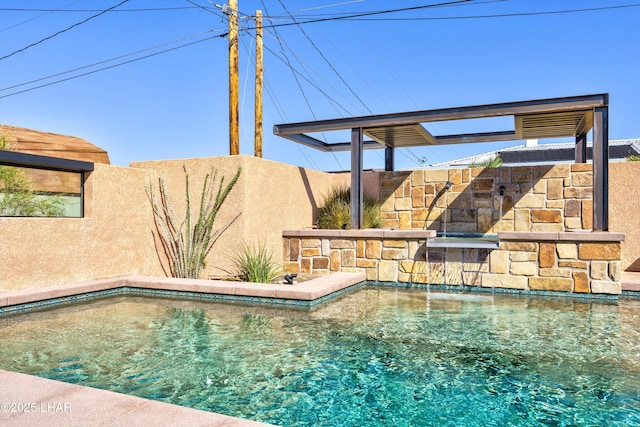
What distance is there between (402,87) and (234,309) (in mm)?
13662

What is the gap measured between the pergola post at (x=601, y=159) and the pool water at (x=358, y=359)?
5.82 feet

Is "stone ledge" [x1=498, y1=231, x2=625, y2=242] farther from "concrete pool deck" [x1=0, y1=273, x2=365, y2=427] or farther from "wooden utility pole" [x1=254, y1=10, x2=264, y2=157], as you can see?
"wooden utility pole" [x1=254, y1=10, x2=264, y2=157]

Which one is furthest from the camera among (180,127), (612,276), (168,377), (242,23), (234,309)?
(180,127)

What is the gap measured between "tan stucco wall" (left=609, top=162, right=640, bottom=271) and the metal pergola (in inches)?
37.1

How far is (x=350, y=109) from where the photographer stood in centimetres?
1836

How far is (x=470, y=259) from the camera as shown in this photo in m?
7.98

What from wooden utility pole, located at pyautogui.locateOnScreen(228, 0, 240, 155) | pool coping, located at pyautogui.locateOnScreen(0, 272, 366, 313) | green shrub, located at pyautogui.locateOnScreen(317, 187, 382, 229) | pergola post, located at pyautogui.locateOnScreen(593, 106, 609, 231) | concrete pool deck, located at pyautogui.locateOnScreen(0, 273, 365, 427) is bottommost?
concrete pool deck, located at pyautogui.locateOnScreen(0, 273, 365, 427)

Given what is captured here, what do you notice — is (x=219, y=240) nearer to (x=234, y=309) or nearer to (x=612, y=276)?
(x=234, y=309)

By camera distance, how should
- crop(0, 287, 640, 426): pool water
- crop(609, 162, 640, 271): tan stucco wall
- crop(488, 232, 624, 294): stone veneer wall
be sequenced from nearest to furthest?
crop(0, 287, 640, 426): pool water
crop(488, 232, 624, 294): stone veneer wall
crop(609, 162, 640, 271): tan stucco wall

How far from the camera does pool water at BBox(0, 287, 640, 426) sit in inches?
124

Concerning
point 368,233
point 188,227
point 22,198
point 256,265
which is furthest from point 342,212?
point 22,198

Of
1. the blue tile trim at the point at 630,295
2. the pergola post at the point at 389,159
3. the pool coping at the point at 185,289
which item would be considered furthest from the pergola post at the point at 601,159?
the pergola post at the point at 389,159

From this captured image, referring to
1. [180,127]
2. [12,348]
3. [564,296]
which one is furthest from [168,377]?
[180,127]

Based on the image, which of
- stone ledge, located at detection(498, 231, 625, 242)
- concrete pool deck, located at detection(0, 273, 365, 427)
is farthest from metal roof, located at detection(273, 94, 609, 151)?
concrete pool deck, located at detection(0, 273, 365, 427)
